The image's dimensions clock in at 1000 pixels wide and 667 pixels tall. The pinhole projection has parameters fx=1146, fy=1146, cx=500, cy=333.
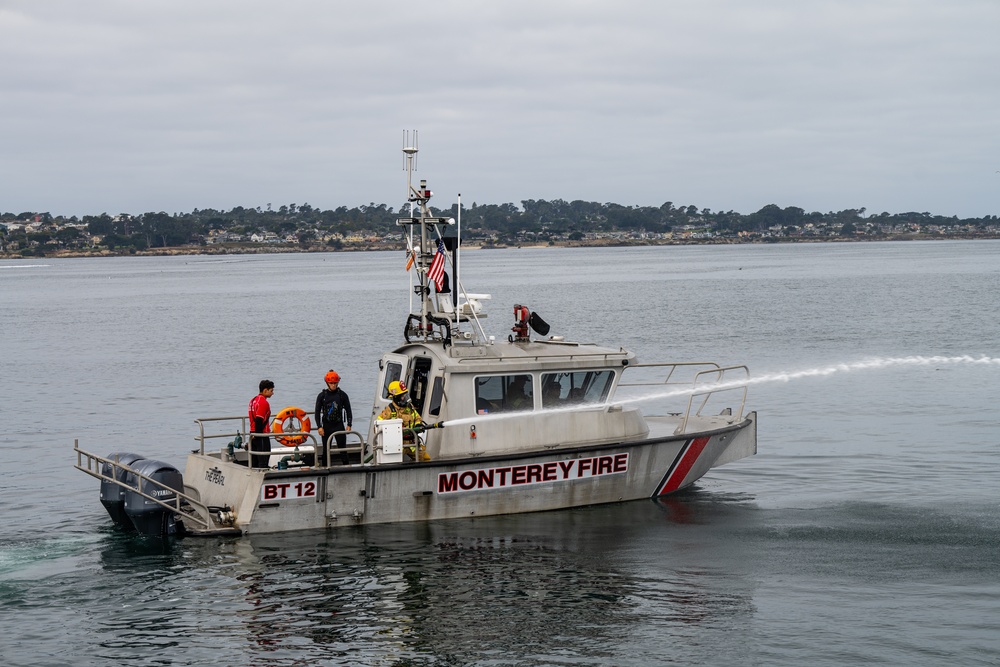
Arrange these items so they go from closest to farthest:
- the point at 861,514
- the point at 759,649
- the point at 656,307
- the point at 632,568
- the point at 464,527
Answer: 1. the point at 759,649
2. the point at 632,568
3. the point at 464,527
4. the point at 861,514
5. the point at 656,307

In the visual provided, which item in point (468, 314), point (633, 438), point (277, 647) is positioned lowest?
point (277, 647)

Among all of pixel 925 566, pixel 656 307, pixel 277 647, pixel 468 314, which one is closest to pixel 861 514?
pixel 925 566

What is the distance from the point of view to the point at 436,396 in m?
17.0

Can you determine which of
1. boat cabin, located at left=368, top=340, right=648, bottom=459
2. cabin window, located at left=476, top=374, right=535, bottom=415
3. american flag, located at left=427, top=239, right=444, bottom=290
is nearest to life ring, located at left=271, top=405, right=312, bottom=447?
boat cabin, located at left=368, top=340, right=648, bottom=459

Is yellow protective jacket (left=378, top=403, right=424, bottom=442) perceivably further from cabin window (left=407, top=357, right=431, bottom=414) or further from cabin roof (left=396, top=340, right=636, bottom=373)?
cabin roof (left=396, top=340, right=636, bottom=373)

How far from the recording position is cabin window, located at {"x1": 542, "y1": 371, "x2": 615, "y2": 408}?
56.4 feet

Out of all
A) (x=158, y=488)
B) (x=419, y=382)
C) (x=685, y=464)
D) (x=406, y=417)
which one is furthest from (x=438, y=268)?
→ (x=685, y=464)

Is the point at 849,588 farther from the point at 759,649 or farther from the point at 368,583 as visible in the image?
the point at 368,583

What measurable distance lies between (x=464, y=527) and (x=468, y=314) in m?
3.18

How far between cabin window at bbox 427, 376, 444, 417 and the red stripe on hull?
13.7ft

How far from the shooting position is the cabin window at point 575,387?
1720 cm

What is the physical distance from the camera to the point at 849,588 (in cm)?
1434

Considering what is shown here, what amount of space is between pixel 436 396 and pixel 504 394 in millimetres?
1011

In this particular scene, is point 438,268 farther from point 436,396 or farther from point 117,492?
point 117,492
